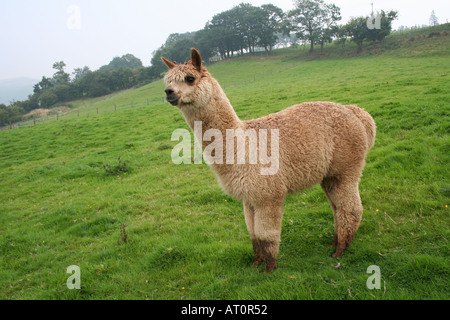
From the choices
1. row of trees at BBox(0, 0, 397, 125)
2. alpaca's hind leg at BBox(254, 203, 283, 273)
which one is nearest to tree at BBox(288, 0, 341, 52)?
row of trees at BBox(0, 0, 397, 125)

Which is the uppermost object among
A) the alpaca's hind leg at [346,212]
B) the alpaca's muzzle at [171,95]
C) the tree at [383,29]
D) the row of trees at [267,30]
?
the row of trees at [267,30]

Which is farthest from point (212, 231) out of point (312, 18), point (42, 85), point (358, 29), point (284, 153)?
point (42, 85)

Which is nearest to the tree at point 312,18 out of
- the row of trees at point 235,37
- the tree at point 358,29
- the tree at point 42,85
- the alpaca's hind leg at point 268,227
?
the row of trees at point 235,37

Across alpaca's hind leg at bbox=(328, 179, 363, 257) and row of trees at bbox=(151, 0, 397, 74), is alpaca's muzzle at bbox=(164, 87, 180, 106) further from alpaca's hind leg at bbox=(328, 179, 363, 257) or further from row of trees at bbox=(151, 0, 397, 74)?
row of trees at bbox=(151, 0, 397, 74)

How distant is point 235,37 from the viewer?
67.5 m

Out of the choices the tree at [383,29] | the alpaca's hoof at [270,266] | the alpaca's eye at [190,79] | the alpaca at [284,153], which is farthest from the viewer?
the tree at [383,29]

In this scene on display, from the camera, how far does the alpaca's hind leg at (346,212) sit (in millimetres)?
4105

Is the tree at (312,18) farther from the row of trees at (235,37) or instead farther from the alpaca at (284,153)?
the alpaca at (284,153)

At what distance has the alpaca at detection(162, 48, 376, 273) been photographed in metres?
3.56

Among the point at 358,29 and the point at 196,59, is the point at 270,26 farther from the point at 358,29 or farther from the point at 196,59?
the point at 196,59

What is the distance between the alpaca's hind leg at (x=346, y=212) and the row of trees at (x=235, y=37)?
51939 mm

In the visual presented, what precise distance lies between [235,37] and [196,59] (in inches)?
2781

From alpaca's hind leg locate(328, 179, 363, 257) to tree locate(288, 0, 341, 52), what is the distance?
194 feet

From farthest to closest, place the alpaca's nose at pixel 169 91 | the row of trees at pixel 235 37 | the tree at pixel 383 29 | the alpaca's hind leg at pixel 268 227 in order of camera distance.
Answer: the row of trees at pixel 235 37 < the tree at pixel 383 29 < the alpaca's hind leg at pixel 268 227 < the alpaca's nose at pixel 169 91
